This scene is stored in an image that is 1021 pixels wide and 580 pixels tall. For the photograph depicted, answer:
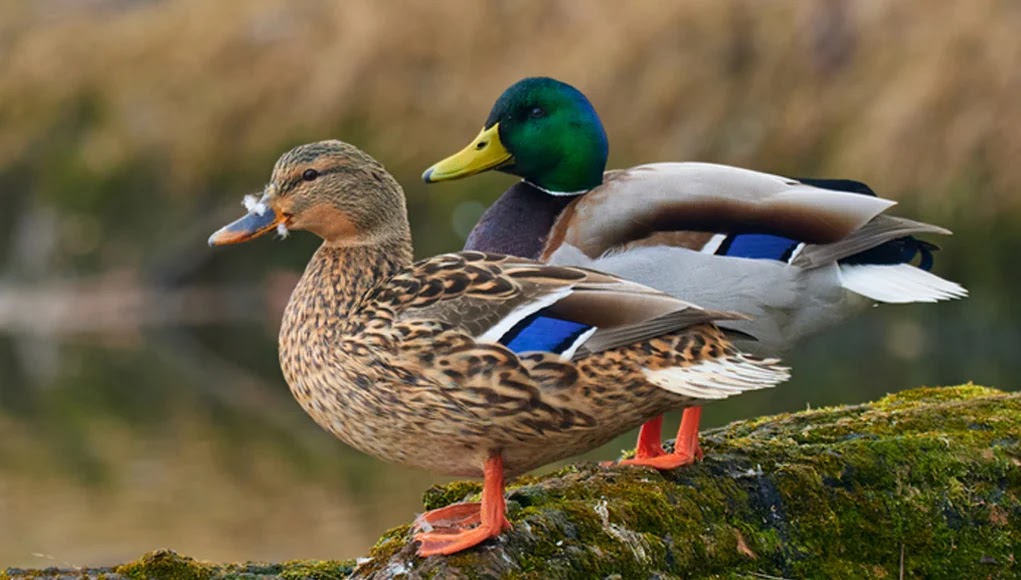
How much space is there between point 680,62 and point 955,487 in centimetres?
2862

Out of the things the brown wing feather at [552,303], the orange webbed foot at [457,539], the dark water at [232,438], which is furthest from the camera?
the dark water at [232,438]

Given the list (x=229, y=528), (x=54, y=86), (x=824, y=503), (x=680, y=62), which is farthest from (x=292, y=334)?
(x=54, y=86)

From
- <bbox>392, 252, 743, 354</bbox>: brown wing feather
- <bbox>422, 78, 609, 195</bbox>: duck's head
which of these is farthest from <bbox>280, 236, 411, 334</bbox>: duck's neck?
<bbox>422, 78, 609, 195</bbox>: duck's head

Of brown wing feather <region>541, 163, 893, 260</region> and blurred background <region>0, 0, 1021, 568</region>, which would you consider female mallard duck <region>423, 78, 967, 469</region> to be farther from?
blurred background <region>0, 0, 1021, 568</region>

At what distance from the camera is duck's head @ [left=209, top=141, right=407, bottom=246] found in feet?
14.0

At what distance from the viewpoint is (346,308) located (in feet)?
13.4

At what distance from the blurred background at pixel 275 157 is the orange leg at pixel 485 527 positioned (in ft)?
32.8

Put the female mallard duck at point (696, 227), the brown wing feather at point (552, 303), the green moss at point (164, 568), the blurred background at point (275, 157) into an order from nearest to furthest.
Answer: the brown wing feather at point (552, 303)
the green moss at point (164, 568)
the female mallard duck at point (696, 227)
the blurred background at point (275, 157)

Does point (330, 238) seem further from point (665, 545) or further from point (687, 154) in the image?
point (687, 154)

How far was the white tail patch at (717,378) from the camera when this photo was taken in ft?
12.2

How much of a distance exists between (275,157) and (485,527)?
3159cm

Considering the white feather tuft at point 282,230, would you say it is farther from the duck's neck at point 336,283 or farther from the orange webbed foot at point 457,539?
the orange webbed foot at point 457,539

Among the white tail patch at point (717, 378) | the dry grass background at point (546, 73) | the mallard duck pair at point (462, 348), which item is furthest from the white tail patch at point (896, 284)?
the dry grass background at point (546, 73)

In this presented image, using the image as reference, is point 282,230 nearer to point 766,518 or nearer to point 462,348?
point 462,348
